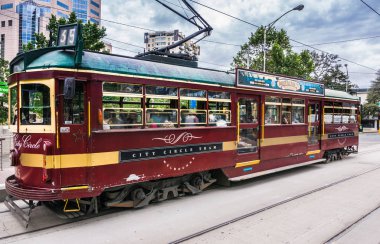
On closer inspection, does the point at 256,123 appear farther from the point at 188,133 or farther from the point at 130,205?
the point at 130,205

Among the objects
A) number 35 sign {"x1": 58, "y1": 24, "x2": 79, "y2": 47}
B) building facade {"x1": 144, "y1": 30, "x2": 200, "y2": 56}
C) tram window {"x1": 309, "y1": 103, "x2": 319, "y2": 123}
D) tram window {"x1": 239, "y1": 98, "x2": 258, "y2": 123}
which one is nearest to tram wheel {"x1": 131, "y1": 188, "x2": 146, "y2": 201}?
number 35 sign {"x1": 58, "y1": 24, "x2": 79, "y2": 47}

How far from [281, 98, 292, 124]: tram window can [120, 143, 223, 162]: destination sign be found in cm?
340

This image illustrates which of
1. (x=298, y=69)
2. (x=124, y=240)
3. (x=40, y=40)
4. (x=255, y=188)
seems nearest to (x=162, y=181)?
(x=124, y=240)

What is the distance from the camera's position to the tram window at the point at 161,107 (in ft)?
23.0

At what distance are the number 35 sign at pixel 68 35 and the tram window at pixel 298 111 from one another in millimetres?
8028

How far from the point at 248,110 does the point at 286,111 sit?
7.05ft

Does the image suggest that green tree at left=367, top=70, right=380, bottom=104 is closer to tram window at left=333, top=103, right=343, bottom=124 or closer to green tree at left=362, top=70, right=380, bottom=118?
green tree at left=362, top=70, right=380, bottom=118

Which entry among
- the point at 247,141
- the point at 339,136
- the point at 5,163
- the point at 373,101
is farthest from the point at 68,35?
the point at 373,101

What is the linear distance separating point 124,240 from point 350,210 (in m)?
4.88

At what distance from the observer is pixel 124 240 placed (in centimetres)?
534

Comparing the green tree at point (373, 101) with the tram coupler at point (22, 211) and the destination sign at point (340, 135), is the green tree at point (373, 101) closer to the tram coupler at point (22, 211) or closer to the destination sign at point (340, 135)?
the destination sign at point (340, 135)

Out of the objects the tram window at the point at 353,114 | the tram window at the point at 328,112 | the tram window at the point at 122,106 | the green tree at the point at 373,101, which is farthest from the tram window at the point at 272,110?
the green tree at the point at 373,101

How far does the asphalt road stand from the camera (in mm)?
5457

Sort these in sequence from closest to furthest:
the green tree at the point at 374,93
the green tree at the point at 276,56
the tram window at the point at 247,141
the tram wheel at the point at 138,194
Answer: the tram wheel at the point at 138,194, the tram window at the point at 247,141, the green tree at the point at 276,56, the green tree at the point at 374,93
